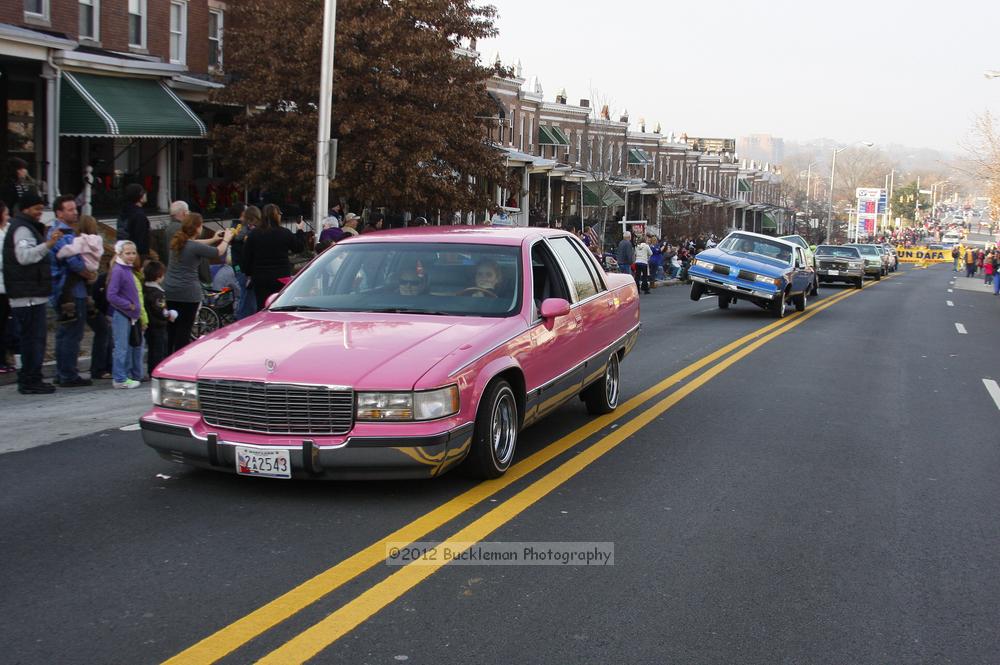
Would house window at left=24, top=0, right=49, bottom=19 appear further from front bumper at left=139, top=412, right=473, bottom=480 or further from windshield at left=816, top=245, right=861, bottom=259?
windshield at left=816, top=245, right=861, bottom=259

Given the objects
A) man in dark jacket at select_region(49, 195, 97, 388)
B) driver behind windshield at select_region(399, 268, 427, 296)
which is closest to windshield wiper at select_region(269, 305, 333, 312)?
driver behind windshield at select_region(399, 268, 427, 296)

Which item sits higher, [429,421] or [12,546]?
[429,421]

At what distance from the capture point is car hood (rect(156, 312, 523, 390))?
5.99m

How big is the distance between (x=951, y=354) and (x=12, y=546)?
13929mm

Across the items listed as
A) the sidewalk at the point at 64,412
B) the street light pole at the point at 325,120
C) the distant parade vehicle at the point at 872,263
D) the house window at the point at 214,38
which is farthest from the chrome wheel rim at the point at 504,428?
the distant parade vehicle at the point at 872,263

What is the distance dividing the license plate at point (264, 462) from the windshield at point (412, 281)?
Answer: 1.55 metres

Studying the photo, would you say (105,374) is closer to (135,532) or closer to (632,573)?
(135,532)

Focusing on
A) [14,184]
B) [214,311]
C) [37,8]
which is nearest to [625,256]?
[214,311]

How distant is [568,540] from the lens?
18.3 ft

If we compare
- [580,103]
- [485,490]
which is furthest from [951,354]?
[580,103]

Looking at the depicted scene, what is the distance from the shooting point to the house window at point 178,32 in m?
26.4

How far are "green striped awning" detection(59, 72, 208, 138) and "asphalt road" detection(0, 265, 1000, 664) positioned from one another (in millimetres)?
14561

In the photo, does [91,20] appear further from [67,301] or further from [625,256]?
[67,301]

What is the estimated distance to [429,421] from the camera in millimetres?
6000
